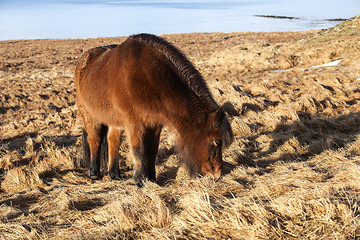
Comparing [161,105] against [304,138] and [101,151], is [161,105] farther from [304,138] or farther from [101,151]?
[304,138]

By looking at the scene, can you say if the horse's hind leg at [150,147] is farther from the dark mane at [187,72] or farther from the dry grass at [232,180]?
the dark mane at [187,72]

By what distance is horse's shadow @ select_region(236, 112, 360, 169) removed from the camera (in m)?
4.76

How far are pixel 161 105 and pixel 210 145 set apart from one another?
2.60ft

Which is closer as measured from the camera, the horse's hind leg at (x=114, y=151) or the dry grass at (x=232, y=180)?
the dry grass at (x=232, y=180)

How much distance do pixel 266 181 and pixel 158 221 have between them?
144cm

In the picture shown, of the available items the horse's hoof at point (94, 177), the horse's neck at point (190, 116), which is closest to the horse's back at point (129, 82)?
the horse's neck at point (190, 116)

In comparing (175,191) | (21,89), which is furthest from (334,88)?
(21,89)

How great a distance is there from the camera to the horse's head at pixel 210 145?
12.6 feet

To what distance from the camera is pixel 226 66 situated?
1519 cm

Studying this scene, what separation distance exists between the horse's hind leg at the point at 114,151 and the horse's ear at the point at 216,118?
5.69 feet

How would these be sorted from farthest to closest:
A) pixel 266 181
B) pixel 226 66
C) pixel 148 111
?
pixel 226 66 → pixel 148 111 → pixel 266 181

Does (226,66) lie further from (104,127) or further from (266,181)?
(266,181)

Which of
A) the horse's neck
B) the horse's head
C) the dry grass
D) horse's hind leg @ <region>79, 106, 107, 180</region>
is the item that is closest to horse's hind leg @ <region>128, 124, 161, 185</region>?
the dry grass

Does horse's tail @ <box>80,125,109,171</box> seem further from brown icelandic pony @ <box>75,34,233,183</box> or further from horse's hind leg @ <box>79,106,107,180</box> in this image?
brown icelandic pony @ <box>75,34,233,183</box>
